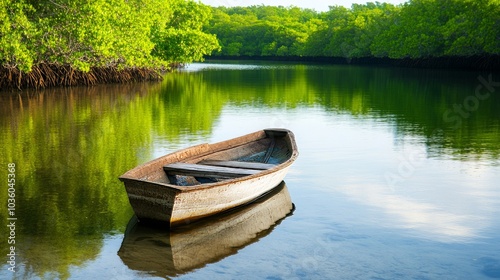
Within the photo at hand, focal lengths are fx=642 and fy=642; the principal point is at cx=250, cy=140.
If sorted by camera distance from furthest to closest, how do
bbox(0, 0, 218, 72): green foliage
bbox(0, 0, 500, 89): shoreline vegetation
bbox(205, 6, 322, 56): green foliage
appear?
bbox(205, 6, 322, 56): green foliage → bbox(0, 0, 500, 89): shoreline vegetation → bbox(0, 0, 218, 72): green foliage

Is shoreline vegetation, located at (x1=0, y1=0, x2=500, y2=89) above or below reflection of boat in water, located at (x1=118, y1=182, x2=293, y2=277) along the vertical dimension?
above

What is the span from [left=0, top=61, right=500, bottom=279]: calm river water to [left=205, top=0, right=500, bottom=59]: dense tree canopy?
1265 inches

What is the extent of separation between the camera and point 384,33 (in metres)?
72.8

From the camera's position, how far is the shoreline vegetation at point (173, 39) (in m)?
27.1

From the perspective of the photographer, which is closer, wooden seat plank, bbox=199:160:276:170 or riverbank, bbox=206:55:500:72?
wooden seat plank, bbox=199:160:276:170

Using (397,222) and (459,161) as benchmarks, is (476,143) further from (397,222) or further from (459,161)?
(397,222)

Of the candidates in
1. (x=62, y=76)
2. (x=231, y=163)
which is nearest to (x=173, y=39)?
(x=62, y=76)

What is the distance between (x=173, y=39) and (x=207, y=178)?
3508 centimetres

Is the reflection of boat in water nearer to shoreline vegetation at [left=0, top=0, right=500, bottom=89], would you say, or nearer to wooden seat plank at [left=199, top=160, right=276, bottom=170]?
wooden seat plank at [left=199, top=160, right=276, bottom=170]

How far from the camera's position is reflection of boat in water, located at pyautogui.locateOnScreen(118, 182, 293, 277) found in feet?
25.2

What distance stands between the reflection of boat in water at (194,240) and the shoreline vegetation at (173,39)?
59.6 ft

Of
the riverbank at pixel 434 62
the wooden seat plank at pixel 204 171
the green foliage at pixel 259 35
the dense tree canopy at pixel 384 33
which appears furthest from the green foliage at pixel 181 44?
the green foliage at pixel 259 35

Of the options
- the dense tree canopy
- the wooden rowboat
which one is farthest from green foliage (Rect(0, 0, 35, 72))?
the dense tree canopy

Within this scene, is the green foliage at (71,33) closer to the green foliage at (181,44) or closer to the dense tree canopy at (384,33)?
the green foliage at (181,44)
